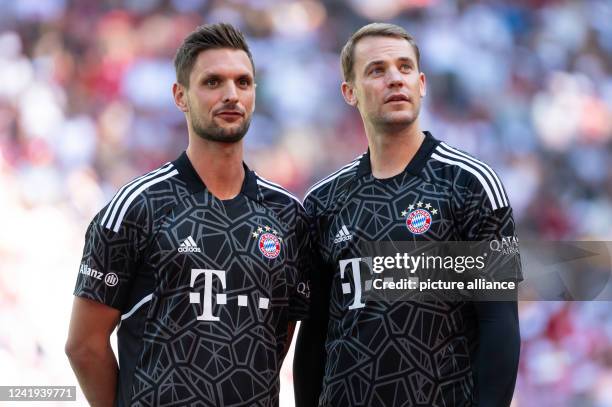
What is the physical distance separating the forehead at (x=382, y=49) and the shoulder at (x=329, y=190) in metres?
0.31

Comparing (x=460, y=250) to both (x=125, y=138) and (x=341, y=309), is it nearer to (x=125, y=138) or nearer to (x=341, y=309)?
(x=341, y=309)

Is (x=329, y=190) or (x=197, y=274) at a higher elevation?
(x=329, y=190)

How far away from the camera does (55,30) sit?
604 cm

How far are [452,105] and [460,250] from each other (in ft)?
12.3

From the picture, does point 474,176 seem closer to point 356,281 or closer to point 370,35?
point 356,281

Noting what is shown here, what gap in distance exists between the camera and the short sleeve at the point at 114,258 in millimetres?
2373

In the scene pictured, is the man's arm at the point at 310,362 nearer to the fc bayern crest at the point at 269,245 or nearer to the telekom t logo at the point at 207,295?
the fc bayern crest at the point at 269,245

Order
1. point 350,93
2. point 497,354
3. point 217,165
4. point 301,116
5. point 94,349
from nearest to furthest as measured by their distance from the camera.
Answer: point 497,354 → point 94,349 → point 217,165 → point 350,93 → point 301,116

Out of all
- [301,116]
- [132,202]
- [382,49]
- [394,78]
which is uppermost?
[301,116]

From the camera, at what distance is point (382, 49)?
270 centimetres

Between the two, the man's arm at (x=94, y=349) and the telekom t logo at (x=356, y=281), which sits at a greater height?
the telekom t logo at (x=356, y=281)

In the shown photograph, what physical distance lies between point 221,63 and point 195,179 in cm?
34

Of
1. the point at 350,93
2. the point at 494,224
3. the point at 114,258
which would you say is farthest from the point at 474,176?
the point at 114,258

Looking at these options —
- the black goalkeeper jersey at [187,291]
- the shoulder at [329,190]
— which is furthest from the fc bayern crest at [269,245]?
the shoulder at [329,190]
